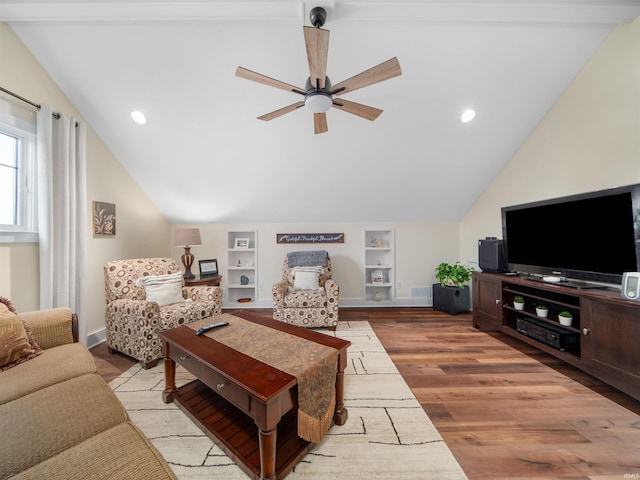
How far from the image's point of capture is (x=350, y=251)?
4191 millimetres

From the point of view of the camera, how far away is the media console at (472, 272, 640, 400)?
5.38 feet

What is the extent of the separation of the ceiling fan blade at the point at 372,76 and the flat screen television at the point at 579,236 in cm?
201

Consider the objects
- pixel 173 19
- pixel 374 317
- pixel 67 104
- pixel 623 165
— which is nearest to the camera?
pixel 173 19

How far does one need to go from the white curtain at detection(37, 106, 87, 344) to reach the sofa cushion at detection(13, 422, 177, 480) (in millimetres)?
2043

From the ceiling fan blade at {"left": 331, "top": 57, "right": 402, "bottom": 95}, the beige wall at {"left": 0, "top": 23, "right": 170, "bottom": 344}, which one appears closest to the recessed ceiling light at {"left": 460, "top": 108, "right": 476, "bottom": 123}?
the ceiling fan blade at {"left": 331, "top": 57, "right": 402, "bottom": 95}

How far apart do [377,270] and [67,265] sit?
13.3 feet

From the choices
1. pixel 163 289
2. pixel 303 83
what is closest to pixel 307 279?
pixel 163 289

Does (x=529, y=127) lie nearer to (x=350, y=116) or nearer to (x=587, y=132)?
(x=587, y=132)

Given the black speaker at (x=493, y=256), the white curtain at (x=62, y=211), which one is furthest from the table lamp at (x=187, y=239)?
the black speaker at (x=493, y=256)

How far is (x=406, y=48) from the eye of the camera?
2.14 metres

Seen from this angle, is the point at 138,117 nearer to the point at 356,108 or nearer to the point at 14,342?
the point at 14,342

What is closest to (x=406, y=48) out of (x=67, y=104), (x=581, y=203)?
(x=581, y=203)

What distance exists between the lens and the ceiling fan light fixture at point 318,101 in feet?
5.32

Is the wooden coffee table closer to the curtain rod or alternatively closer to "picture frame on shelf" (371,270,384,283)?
the curtain rod
